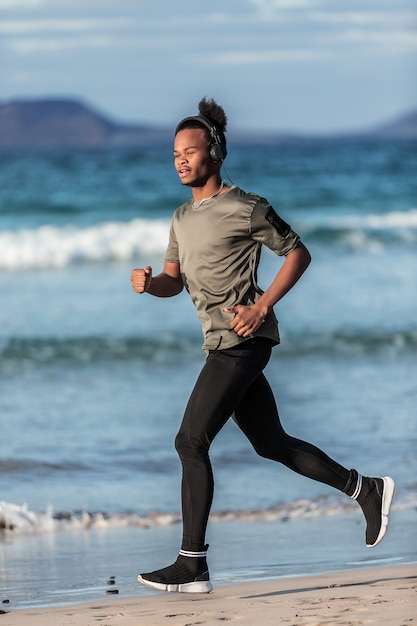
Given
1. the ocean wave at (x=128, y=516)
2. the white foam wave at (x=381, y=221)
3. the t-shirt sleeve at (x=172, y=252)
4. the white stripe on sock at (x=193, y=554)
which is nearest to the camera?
the white stripe on sock at (x=193, y=554)

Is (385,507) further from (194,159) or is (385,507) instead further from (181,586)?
(194,159)

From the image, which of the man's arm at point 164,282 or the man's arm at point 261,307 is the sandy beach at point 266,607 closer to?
the man's arm at point 261,307

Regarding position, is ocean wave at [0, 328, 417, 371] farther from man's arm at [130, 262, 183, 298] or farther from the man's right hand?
the man's right hand

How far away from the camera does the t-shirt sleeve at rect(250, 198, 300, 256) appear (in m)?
4.59

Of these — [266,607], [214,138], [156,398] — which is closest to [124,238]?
[156,398]

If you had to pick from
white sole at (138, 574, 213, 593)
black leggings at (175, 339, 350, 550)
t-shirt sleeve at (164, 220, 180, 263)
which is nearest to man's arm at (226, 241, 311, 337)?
black leggings at (175, 339, 350, 550)

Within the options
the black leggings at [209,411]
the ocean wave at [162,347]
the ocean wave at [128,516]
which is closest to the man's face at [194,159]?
the black leggings at [209,411]

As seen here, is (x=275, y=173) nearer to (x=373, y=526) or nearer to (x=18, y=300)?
(x=18, y=300)

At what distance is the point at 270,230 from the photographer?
4598mm

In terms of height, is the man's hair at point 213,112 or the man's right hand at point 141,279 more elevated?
the man's hair at point 213,112

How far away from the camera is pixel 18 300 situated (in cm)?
1709

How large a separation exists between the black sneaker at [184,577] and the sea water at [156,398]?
34cm

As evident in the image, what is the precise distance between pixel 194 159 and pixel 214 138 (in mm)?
106

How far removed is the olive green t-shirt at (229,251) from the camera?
4.61m
